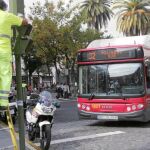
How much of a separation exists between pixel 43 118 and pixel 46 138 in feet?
2.05

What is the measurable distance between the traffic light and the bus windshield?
8275mm

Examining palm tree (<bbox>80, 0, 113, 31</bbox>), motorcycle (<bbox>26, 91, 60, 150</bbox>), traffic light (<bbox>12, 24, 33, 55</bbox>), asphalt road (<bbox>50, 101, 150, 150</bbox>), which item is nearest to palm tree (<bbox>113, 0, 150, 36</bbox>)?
palm tree (<bbox>80, 0, 113, 31</bbox>)

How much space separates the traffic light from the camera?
527cm

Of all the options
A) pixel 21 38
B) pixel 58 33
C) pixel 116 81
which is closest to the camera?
pixel 21 38

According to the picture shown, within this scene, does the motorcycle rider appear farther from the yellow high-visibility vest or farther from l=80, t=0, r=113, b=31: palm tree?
l=80, t=0, r=113, b=31: palm tree

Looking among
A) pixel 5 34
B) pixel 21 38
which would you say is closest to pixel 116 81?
pixel 21 38

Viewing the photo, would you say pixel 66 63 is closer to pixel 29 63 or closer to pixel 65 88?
pixel 65 88

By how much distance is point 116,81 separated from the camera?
552 inches

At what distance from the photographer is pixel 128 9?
50.8m

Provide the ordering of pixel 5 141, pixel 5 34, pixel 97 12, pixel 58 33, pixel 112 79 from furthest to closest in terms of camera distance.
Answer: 1. pixel 97 12
2. pixel 58 33
3. pixel 112 79
4. pixel 5 141
5. pixel 5 34

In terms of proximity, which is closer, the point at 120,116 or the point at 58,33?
the point at 120,116

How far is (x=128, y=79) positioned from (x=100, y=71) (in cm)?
102

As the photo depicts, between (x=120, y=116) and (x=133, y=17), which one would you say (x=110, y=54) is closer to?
(x=120, y=116)

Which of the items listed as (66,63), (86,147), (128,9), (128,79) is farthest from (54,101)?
(128,9)
